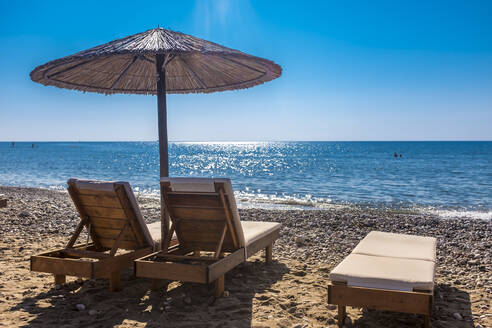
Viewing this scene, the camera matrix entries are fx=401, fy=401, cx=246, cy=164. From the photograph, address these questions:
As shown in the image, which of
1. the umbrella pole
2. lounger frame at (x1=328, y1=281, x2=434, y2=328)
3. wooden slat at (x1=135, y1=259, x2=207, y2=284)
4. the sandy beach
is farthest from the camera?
the umbrella pole

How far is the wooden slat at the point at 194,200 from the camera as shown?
→ 13.7 feet

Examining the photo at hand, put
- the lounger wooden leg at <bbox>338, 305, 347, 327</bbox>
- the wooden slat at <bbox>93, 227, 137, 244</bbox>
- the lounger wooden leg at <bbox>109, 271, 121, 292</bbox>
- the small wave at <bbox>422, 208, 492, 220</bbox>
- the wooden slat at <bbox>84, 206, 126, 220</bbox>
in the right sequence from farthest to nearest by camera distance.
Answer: the small wave at <bbox>422, 208, 492, 220</bbox> < the wooden slat at <bbox>93, 227, 137, 244</bbox> < the wooden slat at <bbox>84, 206, 126, 220</bbox> < the lounger wooden leg at <bbox>109, 271, 121, 292</bbox> < the lounger wooden leg at <bbox>338, 305, 347, 327</bbox>

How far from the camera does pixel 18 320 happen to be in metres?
3.52

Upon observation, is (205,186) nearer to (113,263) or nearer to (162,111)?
(113,263)

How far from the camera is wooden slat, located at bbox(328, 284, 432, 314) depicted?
3225mm

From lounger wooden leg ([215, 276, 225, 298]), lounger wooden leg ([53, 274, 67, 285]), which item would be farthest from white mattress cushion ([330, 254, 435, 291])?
lounger wooden leg ([53, 274, 67, 285])

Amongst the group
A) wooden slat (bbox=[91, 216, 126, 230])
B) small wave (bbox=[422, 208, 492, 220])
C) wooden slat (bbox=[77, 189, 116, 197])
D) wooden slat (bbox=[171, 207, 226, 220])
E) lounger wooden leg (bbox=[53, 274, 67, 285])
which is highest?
wooden slat (bbox=[77, 189, 116, 197])

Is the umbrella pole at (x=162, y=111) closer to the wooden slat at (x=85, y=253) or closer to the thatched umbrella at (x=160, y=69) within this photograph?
the thatched umbrella at (x=160, y=69)

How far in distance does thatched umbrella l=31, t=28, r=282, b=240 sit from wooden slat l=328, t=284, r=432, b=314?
238 cm

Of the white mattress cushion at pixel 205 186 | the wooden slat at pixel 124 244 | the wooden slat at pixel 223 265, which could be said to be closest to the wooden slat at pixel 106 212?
the wooden slat at pixel 124 244

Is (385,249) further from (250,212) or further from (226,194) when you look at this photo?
(250,212)

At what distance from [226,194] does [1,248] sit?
410cm

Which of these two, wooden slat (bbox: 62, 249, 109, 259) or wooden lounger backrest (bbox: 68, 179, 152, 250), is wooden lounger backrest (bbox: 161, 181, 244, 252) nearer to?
wooden lounger backrest (bbox: 68, 179, 152, 250)

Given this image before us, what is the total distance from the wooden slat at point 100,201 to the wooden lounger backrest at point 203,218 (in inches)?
20.0
